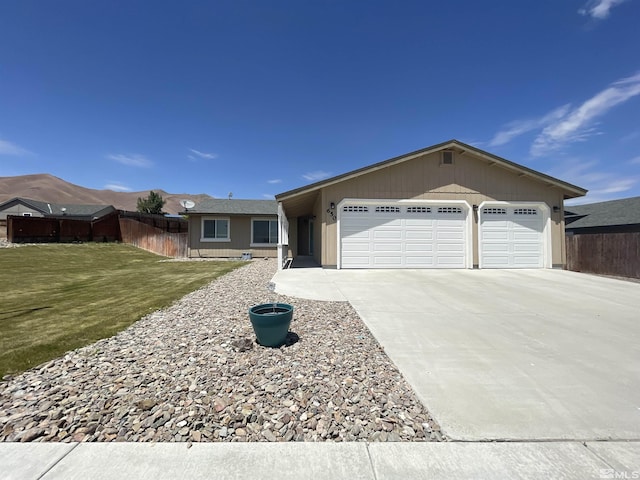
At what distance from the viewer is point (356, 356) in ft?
11.0

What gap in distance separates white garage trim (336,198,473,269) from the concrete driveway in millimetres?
3763

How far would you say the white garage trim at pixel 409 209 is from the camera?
11164mm

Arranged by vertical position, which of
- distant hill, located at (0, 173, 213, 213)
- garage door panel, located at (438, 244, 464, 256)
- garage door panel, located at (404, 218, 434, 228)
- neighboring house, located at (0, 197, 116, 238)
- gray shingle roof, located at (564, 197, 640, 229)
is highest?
distant hill, located at (0, 173, 213, 213)

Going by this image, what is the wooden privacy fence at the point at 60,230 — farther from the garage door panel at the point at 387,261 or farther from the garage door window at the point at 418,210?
the garage door window at the point at 418,210

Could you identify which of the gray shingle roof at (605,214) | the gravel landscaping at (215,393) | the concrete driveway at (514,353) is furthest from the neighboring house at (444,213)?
the gravel landscaping at (215,393)

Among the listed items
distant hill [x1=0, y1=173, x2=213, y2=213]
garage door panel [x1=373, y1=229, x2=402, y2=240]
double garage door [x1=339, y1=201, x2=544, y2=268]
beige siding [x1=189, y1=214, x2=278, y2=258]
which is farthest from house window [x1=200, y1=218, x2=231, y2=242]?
distant hill [x1=0, y1=173, x2=213, y2=213]

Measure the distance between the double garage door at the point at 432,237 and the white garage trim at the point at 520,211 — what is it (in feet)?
0.14

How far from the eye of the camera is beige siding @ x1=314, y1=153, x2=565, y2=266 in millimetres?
11195

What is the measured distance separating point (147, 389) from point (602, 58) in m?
16.6

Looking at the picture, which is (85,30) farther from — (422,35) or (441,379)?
(441,379)

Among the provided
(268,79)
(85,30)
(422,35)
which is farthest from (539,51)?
(85,30)

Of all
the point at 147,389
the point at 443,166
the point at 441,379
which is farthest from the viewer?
the point at 443,166

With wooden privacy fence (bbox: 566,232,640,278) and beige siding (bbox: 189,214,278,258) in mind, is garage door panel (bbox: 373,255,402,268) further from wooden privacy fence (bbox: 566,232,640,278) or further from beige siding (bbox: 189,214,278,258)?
beige siding (bbox: 189,214,278,258)

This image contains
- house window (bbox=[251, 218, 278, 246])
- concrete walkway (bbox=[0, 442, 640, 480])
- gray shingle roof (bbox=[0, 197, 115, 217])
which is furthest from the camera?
gray shingle roof (bbox=[0, 197, 115, 217])
